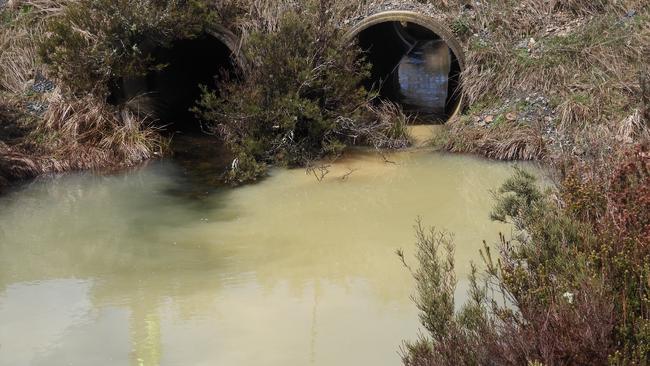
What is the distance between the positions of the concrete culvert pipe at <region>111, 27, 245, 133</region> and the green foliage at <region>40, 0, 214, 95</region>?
0.54 meters

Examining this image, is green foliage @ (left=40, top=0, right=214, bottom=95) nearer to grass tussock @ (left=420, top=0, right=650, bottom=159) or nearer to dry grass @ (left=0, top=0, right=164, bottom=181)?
dry grass @ (left=0, top=0, right=164, bottom=181)

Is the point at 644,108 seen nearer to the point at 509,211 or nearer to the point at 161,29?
the point at 509,211

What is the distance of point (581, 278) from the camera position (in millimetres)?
3711

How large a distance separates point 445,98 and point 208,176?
5.10m

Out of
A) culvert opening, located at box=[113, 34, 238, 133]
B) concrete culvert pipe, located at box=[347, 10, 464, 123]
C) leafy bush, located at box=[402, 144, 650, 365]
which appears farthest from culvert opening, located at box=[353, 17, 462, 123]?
leafy bush, located at box=[402, 144, 650, 365]

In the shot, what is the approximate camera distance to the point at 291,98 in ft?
29.2

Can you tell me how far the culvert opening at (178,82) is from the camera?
34.5 ft

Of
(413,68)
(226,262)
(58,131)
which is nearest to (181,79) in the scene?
(58,131)

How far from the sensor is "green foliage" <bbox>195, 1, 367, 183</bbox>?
8867 mm

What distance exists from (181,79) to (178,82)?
0.32 ft

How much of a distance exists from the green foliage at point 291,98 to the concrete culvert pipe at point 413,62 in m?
0.79

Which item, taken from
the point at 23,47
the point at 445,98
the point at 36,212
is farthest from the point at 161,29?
the point at 445,98

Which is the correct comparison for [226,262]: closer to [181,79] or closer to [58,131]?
[58,131]

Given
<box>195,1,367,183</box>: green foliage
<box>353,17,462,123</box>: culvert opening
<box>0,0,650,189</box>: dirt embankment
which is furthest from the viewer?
<box>353,17,462,123</box>: culvert opening
